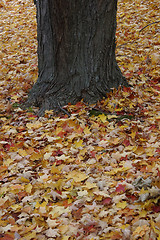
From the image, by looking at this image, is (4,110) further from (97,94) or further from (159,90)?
(159,90)

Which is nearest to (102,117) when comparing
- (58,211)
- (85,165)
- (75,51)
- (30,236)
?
(85,165)

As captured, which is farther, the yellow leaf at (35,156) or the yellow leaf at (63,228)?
the yellow leaf at (35,156)

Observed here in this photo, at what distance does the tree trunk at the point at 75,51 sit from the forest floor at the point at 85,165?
217 millimetres

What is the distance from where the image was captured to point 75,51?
3.48 metres

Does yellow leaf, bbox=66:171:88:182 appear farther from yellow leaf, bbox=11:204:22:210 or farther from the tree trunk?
the tree trunk

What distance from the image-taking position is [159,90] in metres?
3.89

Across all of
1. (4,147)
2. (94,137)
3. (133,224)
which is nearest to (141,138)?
(94,137)

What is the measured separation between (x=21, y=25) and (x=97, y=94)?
5.25 metres

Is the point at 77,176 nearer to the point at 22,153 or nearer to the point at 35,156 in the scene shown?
the point at 35,156

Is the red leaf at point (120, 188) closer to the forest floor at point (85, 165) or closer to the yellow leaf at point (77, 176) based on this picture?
the forest floor at point (85, 165)

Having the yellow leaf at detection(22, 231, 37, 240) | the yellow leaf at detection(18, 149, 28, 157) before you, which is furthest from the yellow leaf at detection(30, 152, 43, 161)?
the yellow leaf at detection(22, 231, 37, 240)

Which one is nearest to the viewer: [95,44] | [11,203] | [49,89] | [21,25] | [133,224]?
[133,224]

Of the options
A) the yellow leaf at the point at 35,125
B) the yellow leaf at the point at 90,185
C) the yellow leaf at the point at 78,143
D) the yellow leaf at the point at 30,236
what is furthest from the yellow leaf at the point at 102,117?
the yellow leaf at the point at 30,236

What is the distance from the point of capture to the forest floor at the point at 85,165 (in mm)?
2000
